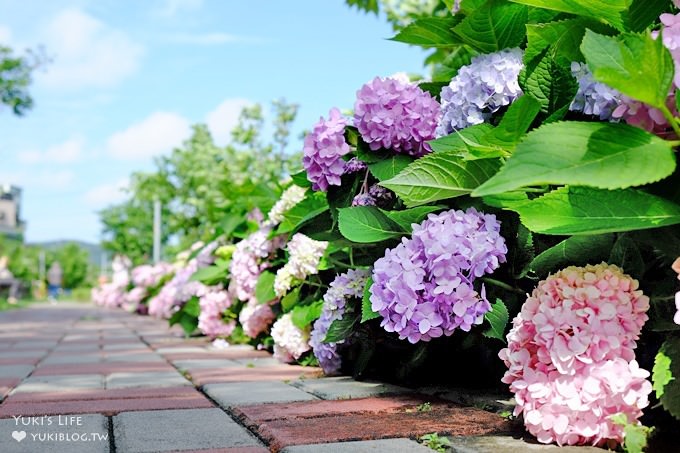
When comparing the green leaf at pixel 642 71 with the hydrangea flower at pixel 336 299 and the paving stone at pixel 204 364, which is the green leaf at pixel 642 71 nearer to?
the hydrangea flower at pixel 336 299

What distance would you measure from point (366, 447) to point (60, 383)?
71.6 inches

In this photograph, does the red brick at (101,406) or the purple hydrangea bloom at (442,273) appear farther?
the red brick at (101,406)

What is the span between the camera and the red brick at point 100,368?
3461mm

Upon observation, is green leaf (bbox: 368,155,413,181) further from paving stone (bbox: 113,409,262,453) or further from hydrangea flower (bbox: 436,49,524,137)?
paving stone (bbox: 113,409,262,453)

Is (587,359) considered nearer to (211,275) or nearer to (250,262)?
(250,262)

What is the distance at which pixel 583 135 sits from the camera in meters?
1.42

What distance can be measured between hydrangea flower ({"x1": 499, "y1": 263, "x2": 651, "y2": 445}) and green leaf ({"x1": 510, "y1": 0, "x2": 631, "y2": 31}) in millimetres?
577

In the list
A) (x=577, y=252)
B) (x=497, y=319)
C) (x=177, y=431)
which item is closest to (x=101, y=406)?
(x=177, y=431)

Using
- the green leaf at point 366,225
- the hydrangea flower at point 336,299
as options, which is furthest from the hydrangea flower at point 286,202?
the green leaf at point 366,225

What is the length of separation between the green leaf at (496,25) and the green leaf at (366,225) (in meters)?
0.61

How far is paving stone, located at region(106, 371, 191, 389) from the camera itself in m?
2.92

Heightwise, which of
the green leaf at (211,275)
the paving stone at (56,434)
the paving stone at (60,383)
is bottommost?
the paving stone at (60,383)

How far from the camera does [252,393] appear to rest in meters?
2.54

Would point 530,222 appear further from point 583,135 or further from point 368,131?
point 368,131
